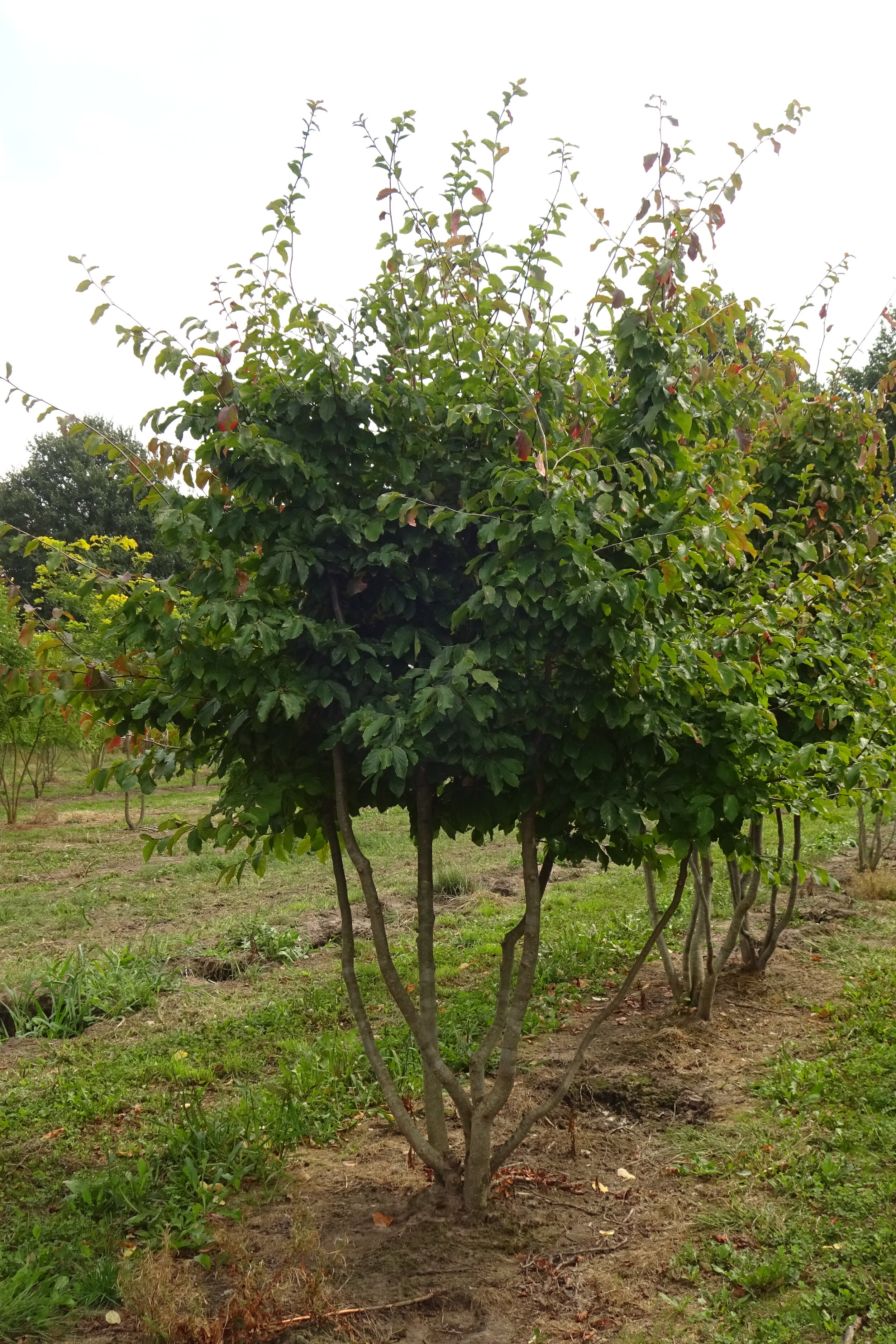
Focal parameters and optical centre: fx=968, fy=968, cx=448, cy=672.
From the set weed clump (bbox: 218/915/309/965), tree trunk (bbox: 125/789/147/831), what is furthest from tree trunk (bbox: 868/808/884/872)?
tree trunk (bbox: 125/789/147/831)

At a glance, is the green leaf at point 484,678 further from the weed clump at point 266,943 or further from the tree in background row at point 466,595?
Result: the weed clump at point 266,943

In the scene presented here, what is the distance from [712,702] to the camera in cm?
349

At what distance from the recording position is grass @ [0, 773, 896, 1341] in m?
3.16

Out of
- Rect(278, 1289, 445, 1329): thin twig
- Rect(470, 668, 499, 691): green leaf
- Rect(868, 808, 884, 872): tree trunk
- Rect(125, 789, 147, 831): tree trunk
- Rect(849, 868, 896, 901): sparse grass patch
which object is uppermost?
Rect(470, 668, 499, 691): green leaf

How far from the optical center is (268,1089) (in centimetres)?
462

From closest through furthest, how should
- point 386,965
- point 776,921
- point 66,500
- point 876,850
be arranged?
point 386,965
point 776,921
point 876,850
point 66,500

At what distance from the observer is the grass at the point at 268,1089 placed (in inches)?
124

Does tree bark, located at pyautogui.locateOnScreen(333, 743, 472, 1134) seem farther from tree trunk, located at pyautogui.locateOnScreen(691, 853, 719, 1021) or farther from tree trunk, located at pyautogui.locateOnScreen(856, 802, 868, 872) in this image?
tree trunk, located at pyautogui.locateOnScreen(856, 802, 868, 872)

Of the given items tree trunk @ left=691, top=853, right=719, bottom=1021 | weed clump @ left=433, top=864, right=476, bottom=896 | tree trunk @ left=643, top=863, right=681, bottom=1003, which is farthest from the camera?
weed clump @ left=433, top=864, right=476, bottom=896

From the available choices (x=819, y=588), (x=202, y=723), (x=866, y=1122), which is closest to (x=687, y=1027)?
(x=866, y=1122)

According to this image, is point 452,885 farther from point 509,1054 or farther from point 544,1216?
point 509,1054

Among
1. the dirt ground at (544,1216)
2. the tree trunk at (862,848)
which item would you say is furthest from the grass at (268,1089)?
the tree trunk at (862,848)

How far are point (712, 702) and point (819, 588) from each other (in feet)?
3.09

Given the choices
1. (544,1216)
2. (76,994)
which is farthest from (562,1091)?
(76,994)
